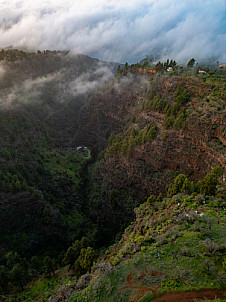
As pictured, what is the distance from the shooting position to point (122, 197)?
61.9 m

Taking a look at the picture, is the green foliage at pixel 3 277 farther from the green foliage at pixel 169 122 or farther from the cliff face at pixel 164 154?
the green foliage at pixel 169 122

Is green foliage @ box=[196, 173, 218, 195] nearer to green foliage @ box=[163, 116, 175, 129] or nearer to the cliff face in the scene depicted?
the cliff face

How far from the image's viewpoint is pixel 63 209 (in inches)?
2611

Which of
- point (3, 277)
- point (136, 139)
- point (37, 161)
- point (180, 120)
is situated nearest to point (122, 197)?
point (136, 139)

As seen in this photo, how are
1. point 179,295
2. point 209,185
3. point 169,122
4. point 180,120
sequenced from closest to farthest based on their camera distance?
point 179,295, point 209,185, point 180,120, point 169,122

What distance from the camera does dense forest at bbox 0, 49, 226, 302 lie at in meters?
23.0

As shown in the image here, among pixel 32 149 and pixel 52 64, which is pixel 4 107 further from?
pixel 52 64

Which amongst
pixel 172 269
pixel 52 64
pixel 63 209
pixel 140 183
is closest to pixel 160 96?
pixel 140 183

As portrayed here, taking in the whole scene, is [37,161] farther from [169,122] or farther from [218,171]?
[218,171]

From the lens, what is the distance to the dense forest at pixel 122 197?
2297cm

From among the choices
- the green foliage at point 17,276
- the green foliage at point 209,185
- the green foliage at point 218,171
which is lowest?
the green foliage at point 17,276

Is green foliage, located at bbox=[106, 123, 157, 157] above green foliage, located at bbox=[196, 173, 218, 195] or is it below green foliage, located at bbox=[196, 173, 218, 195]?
above

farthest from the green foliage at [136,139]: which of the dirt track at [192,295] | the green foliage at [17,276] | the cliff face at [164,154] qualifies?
the dirt track at [192,295]

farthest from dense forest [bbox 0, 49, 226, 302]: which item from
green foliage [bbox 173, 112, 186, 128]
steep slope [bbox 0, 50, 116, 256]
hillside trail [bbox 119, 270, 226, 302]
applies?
steep slope [bbox 0, 50, 116, 256]
